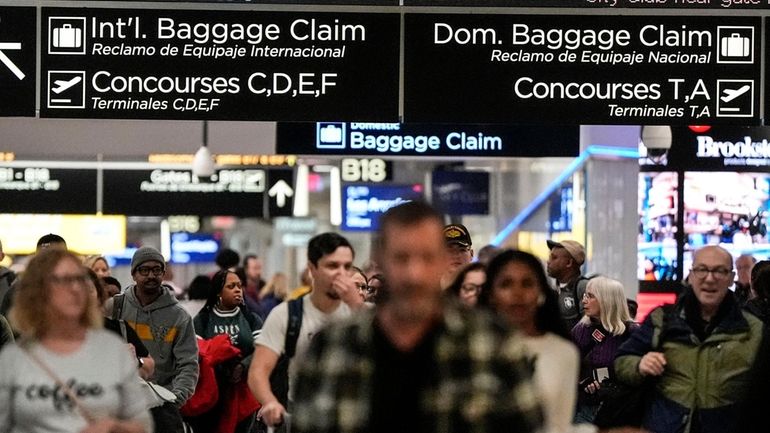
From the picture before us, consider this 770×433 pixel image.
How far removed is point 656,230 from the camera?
54.4 feet

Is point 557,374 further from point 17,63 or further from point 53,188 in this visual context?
point 53,188

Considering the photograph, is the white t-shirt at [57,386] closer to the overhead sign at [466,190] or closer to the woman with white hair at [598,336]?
the woman with white hair at [598,336]

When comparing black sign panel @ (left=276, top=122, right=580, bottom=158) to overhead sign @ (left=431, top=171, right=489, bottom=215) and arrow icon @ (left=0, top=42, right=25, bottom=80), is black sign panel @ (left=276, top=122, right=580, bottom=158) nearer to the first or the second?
arrow icon @ (left=0, top=42, right=25, bottom=80)

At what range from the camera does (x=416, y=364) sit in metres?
4.45

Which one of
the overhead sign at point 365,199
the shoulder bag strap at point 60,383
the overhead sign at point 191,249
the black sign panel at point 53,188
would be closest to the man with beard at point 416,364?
the shoulder bag strap at point 60,383

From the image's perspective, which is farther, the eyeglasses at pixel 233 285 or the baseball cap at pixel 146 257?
the eyeglasses at pixel 233 285

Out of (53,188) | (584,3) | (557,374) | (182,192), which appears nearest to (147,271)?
(584,3)

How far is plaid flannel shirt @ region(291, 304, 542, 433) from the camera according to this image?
4.40m

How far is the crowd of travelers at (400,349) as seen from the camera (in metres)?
4.43

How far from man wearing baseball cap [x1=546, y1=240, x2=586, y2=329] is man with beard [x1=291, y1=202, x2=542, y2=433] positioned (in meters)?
7.80

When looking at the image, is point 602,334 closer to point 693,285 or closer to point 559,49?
point 559,49

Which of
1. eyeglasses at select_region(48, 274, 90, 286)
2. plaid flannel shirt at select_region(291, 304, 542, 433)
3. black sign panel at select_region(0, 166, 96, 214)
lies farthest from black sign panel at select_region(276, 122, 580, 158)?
plaid flannel shirt at select_region(291, 304, 542, 433)

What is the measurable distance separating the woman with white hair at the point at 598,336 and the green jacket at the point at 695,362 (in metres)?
2.71

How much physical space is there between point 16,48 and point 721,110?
15.3 ft
